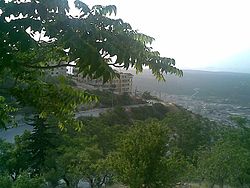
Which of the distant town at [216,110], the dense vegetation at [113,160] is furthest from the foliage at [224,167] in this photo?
the distant town at [216,110]

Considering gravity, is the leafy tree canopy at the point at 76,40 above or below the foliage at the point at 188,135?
above

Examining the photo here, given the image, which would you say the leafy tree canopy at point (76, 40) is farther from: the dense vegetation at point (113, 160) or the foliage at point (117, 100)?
the foliage at point (117, 100)

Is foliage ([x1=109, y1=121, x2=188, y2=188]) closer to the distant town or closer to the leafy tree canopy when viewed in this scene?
the leafy tree canopy

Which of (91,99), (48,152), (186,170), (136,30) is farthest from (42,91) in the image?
(48,152)

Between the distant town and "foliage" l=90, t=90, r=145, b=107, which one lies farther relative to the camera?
the distant town

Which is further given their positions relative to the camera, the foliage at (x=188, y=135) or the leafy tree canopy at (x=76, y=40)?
the foliage at (x=188, y=135)

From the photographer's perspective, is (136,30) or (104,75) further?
(136,30)

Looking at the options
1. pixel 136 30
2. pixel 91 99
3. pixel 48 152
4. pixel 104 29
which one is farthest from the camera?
pixel 48 152

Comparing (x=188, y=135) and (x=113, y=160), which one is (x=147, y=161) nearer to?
(x=113, y=160)

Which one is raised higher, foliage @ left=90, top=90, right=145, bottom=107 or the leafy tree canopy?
the leafy tree canopy

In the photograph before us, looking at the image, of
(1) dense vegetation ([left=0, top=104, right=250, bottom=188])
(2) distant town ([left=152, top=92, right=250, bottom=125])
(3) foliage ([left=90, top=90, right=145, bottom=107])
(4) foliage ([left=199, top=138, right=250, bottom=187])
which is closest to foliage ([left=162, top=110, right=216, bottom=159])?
(1) dense vegetation ([left=0, top=104, right=250, bottom=188])

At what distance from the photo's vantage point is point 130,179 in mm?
18672

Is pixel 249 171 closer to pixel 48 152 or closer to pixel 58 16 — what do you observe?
pixel 48 152

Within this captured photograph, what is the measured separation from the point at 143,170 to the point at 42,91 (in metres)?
14.3
